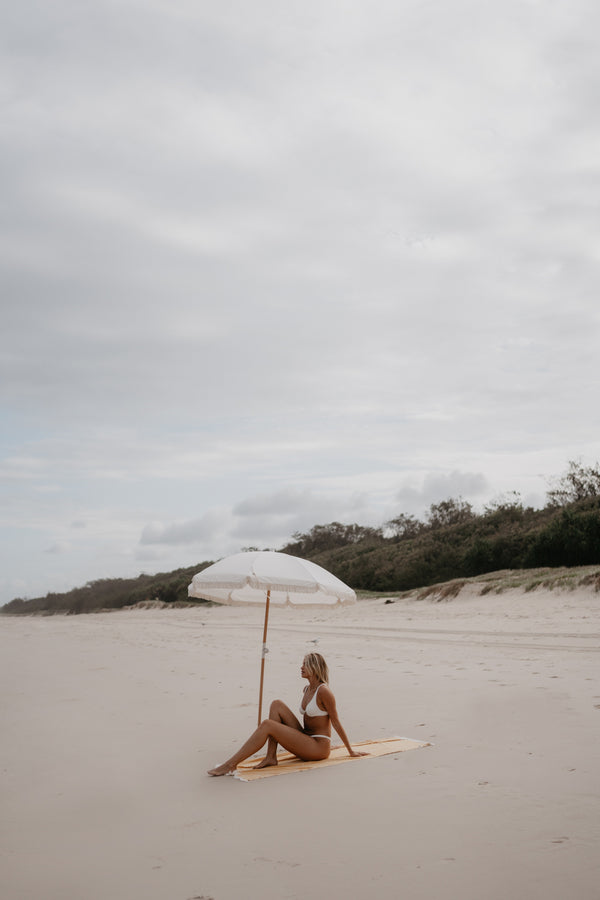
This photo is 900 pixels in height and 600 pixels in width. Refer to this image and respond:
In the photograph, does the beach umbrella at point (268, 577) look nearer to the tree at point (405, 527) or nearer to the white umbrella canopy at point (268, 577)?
the white umbrella canopy at point (268, 577)

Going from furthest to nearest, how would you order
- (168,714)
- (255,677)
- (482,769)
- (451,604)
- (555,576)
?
1. (451,604)
2. (555,576)
3. (255,677)
4. (168,714)
5. (482,769)

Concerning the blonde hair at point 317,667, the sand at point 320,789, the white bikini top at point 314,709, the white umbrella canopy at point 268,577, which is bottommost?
the sand at point 320,789

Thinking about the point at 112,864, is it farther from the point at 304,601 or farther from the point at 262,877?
the point at 304,601

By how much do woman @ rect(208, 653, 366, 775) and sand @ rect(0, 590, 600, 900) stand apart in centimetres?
33

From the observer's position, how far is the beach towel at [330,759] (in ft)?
21.9

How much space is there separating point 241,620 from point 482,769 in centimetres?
2283

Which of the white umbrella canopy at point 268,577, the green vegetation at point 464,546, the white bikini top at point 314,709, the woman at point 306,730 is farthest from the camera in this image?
the green vegetation at point 464,546

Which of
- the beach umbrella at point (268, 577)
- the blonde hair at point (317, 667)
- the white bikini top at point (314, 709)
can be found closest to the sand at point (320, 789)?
the white bikini top at point (314, 709)

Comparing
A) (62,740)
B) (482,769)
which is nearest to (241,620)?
(62,740)

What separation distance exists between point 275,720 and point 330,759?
614mm

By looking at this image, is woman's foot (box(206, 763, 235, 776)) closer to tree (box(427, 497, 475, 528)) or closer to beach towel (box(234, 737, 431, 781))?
beach towel (box(234, 737, 431, 781))

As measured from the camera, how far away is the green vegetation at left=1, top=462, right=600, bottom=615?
24391 millimetres

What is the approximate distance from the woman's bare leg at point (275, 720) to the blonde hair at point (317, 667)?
0.41m

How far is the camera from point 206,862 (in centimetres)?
464
